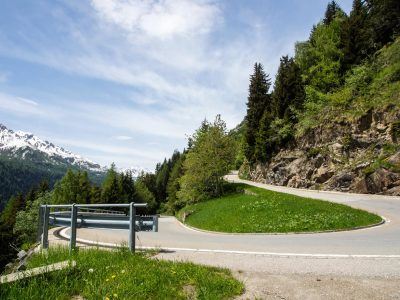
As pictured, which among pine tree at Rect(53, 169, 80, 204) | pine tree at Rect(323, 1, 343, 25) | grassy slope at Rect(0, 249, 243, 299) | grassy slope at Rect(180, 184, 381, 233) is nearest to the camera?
grassy slope at Rect(0, 249, 243, 299)

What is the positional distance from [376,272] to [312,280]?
1.72 m

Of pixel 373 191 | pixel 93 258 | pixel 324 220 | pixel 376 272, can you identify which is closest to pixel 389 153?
pixel 373 191

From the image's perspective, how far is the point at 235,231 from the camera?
71.7 feet

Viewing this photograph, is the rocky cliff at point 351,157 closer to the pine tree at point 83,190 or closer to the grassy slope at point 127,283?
the grassy slope at point 127,283

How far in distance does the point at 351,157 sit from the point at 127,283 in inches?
1383

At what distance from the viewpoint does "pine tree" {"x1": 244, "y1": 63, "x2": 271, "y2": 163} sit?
194ft

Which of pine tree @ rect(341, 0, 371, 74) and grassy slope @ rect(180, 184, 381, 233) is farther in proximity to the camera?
pine tree @ rect(341, 0, 371, 74)

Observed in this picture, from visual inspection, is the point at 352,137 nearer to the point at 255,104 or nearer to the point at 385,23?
the point at 385,23

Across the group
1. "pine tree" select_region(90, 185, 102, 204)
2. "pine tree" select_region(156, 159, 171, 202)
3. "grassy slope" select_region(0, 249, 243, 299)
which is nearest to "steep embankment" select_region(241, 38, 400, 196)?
"grassy slope" select_region(0, 249, 243, 299)

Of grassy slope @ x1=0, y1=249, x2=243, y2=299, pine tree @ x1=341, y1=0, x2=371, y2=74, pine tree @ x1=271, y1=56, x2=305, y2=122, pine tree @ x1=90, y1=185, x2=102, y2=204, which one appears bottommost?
grassy slope @ x1=0, y1=249, x2=243, y2=299

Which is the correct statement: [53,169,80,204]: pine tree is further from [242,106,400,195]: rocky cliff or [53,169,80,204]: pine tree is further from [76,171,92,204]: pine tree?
[242,106,400,195]: rocky cliff

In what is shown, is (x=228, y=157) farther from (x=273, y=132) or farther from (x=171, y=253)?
(x=171, y=253)

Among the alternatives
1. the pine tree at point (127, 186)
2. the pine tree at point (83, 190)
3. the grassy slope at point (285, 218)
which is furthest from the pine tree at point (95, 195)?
the grassy slope at point (285, 218)

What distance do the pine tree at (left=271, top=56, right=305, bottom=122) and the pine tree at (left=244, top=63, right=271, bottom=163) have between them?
504 cm
